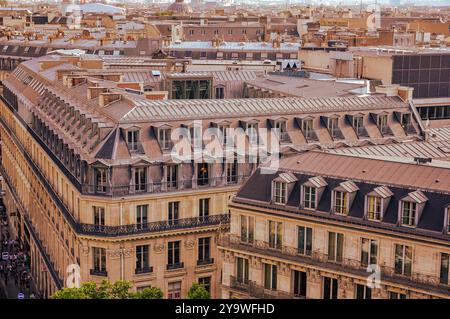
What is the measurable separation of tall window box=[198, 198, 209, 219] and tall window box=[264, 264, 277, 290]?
39.0 feet

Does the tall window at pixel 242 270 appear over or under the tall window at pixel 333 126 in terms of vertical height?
under

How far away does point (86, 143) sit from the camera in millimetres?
69312

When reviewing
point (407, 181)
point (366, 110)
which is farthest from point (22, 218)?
point (407, 181)

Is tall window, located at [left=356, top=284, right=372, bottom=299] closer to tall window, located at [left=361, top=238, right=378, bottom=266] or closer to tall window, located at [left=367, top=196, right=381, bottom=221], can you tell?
tall window, located at [left=361, top=238, right=378, bottom=266]

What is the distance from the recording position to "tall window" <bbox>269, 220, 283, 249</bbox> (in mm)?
56594

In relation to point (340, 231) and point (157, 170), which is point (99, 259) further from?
point (340, 231)

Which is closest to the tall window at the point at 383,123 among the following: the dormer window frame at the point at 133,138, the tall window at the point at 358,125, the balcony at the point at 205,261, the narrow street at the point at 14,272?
the tall window at the point at 358,125

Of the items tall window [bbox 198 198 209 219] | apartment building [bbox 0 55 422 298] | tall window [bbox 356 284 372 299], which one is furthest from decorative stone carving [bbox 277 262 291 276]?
tall window [bbox 198 198 209 219]

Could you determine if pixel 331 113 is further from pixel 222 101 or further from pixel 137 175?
pixel 137 175

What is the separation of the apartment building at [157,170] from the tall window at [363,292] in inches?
672

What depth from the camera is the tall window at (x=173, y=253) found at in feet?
220

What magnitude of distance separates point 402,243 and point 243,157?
20.7m

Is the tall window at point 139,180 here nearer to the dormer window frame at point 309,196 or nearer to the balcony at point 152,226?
the balcony at point 152,226

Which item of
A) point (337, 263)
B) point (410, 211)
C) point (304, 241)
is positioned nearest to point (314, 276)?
point (337, 263)
